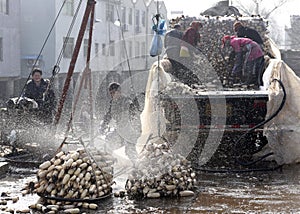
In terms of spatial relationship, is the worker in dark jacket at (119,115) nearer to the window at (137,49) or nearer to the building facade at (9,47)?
the building facade at (9,47)

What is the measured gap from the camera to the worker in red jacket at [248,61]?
1112 cm

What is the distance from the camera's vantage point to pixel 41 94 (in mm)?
11891

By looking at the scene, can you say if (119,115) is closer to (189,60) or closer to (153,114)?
(153,114)

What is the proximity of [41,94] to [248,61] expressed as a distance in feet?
13.6

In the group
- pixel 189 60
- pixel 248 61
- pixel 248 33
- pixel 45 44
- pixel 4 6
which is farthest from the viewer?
pixel 4 6

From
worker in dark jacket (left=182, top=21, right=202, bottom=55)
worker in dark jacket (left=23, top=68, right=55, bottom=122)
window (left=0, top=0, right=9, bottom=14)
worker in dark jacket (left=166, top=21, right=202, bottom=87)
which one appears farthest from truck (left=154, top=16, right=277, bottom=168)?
window (left=0, top=0, right=9, bottom=14)

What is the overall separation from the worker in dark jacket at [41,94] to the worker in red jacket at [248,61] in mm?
3709

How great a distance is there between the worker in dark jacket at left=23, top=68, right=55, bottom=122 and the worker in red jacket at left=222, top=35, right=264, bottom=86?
12.2ft

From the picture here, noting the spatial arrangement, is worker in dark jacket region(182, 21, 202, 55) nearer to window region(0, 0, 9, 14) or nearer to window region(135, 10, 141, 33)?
window region(0, 0, 9, 14)

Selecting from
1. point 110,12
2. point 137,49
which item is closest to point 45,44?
point 137,49

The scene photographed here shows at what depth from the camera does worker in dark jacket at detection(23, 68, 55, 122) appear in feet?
37.0

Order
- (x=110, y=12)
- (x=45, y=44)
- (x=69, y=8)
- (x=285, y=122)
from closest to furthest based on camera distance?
1. (x=285, y=122)
2. (x=45, y=44)
3. (x=69, y=8)
4. (x=110, y=12)

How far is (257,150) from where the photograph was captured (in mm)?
10141

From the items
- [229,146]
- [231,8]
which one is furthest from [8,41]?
[229,146]
